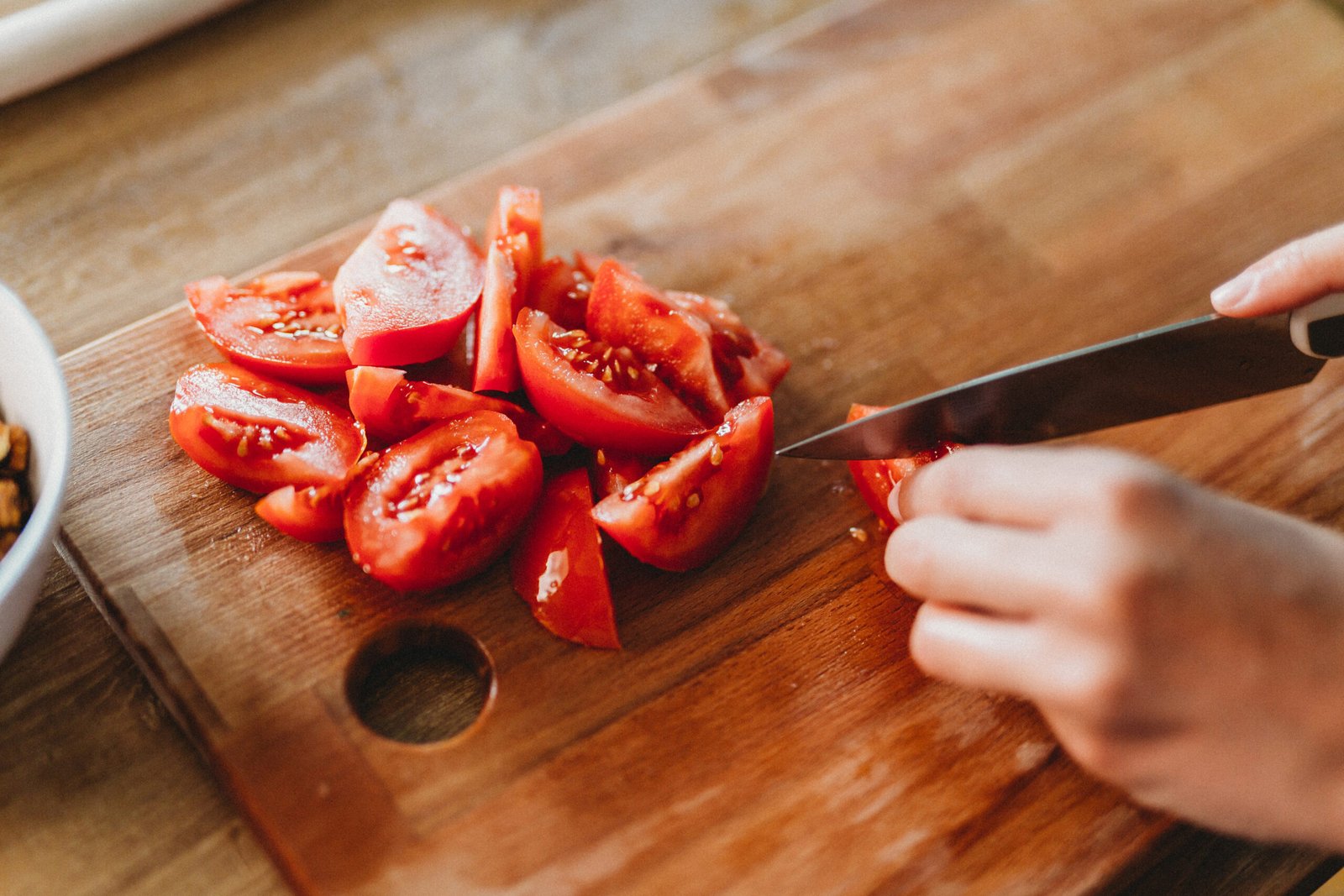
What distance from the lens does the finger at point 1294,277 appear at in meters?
1.46

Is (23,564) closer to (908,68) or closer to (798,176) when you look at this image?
(798,176)

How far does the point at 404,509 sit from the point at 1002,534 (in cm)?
74

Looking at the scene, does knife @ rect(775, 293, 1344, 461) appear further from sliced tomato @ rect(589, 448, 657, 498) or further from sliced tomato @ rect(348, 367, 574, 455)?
sliced tomato @ rect(348, 367, 574, 455)

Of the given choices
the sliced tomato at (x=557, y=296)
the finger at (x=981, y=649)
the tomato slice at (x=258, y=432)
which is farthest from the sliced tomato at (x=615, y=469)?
the finger at (x=981, y=649)

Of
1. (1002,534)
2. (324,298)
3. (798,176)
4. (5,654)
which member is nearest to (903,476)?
(1002,534)

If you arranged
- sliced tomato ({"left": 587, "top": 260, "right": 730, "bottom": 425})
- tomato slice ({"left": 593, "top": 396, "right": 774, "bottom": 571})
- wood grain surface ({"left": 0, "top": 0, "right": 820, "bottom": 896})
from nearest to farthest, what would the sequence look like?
wood grain surface ({"left": 0, "top": 0, "right": 820, "bottom": 896}), tomato slice ({"left": 593, "top": 396, "right": 774, "bottom": 571}), sliced tomato ({"left": 587, "top": 260, "right": 730, "bottom": 425})

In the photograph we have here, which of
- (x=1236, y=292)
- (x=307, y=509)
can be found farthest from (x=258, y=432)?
(x=1236, y=292)

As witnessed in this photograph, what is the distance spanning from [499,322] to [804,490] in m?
0.52

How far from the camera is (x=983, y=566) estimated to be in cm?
113

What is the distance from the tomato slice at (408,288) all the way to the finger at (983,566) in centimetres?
71

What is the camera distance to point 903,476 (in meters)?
1.45

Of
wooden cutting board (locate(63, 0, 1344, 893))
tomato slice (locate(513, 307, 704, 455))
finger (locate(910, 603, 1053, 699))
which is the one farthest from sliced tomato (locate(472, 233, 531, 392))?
finger (locate(910, 603, 1053, 699))

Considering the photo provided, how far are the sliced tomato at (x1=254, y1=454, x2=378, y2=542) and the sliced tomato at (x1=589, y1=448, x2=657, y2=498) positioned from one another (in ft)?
1.00

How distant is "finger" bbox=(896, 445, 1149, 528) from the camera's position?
1097 mm
